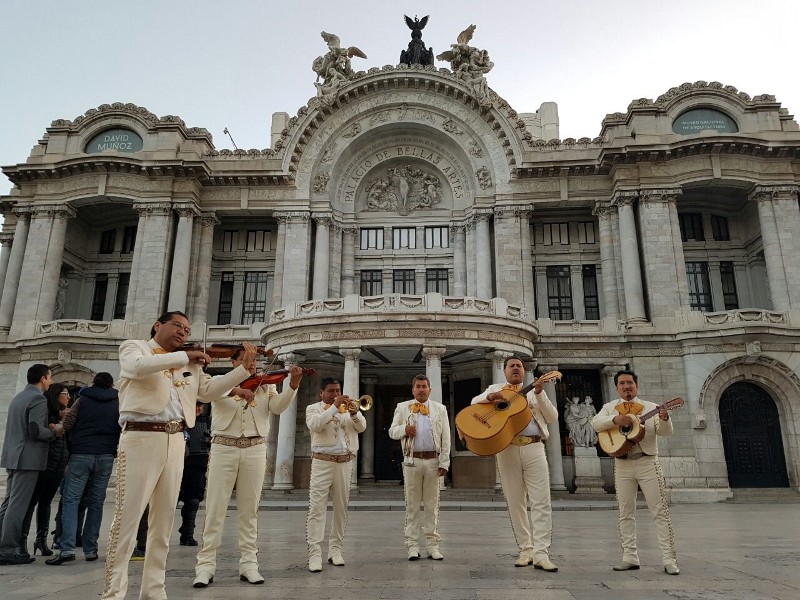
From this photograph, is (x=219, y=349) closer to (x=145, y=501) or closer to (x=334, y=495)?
(x=145, y=501)

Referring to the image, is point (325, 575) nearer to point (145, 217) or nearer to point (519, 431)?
point (519, 431)

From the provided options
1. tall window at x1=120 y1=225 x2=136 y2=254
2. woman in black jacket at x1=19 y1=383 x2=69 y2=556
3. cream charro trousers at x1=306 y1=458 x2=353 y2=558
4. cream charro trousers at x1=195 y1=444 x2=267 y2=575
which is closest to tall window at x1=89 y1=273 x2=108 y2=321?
tall window at x1=120 y1=225 x2=136 y2=254

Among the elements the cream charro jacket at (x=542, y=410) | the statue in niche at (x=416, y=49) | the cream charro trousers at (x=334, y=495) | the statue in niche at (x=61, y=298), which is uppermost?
the statue in niche at (x=416, y=49)

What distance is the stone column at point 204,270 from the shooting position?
29.5m

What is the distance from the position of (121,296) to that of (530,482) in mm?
29199

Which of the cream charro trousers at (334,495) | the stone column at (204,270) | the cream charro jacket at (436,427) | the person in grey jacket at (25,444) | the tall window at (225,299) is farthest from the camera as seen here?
the tall window at (225,299)

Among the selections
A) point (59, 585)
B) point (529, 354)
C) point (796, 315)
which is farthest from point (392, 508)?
point (796, 315)

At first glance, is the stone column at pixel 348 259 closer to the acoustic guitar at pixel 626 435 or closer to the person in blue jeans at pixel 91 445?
the person in blue jeans at pixel 91 445

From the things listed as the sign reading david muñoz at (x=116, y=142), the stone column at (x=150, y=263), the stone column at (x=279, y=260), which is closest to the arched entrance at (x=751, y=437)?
the stone column at (x=279, y=260)

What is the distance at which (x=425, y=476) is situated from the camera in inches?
331

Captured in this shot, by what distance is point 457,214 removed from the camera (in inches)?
1240

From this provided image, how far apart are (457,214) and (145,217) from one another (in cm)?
1602

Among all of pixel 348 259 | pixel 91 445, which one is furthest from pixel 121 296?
pixel 91 445

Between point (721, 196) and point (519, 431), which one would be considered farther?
point (721, 196)
